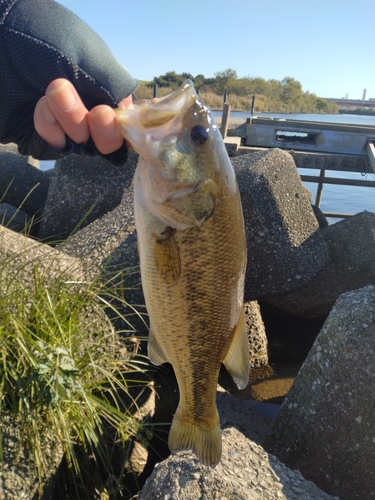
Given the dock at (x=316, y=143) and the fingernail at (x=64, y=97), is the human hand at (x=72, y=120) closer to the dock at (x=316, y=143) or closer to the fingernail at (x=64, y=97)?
the fingernail at (x=64, y=97)

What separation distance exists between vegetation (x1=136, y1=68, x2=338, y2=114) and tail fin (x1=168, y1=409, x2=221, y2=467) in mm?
46456

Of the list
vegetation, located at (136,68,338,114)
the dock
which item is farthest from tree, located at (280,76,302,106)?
the dock

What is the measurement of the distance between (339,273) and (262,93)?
69174mm

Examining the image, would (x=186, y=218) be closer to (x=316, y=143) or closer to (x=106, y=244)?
(x=106, y=244)

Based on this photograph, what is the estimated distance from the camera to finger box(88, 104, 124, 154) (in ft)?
Answer: 6.51

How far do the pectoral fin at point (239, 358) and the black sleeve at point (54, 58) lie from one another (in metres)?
1.06

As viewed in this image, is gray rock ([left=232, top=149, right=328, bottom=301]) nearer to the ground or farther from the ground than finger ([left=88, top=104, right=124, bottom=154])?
nearer to the ground

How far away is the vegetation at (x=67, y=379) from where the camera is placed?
9.34 ft

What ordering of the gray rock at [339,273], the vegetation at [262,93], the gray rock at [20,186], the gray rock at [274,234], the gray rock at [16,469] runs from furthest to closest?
1. the vegetation at [262,93]
2. the gray rock at [20,186]
3. the gray rock at [339,273]
4. the gray rock at [274,234]
5. the gray rock at [16,469]

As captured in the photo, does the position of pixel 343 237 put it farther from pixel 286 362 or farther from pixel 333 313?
pixel 333 313

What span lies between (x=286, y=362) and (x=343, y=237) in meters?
1.83

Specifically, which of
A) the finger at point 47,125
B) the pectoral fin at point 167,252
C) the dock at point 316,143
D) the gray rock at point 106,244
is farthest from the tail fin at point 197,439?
the dock at point 316,143

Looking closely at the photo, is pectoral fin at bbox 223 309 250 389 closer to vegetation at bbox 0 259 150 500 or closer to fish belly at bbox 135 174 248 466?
fish belly at bbox 135 174 248 466

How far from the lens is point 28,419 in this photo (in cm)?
282
